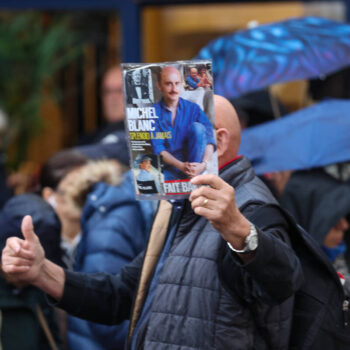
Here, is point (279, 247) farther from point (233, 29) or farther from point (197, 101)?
point (233, 29)

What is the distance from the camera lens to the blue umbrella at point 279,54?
4.55 meters

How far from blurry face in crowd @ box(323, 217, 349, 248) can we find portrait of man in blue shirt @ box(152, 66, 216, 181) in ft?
6.30

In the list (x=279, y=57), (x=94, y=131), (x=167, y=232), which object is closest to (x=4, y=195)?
(x=94, y=131)

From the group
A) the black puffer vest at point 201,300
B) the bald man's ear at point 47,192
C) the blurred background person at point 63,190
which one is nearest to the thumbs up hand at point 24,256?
the black puffer vest at point 201,300

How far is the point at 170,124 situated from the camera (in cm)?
243

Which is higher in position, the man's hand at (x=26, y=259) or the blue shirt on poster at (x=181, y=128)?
the blue shirt on poster at (x=181, y=128)

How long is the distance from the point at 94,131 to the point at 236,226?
5.34 meters

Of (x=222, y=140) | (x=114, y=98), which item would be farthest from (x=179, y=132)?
(x=114, y=98)

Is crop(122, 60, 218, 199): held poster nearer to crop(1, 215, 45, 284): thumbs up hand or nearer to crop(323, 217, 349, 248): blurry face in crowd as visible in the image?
crop(1, 215, 45, 284): thumbs up hand

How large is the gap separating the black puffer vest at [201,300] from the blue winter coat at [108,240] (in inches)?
43.3

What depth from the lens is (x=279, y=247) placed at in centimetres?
234

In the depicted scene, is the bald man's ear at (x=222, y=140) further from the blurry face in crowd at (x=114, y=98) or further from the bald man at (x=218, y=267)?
the blurry face in crowd at (x=114, y=98)

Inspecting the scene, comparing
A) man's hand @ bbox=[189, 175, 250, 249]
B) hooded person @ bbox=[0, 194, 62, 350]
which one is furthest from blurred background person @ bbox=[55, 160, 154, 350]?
man's hand @ bbox=[189, 175, 250, 249]

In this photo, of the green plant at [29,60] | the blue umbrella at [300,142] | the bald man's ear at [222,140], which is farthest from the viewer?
the green plant at [29,60]
